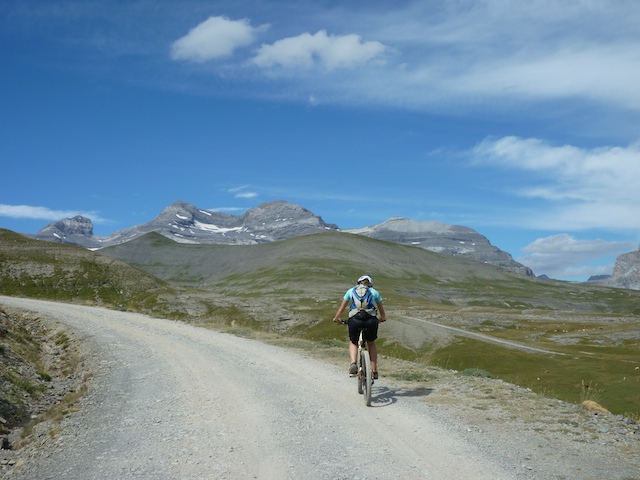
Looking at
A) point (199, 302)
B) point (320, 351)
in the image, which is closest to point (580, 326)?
point (199, 302)

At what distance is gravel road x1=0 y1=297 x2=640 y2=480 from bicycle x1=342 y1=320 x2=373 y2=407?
10.9 inches

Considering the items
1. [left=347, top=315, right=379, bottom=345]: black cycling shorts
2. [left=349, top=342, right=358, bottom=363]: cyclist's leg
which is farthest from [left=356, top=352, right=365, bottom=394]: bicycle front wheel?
[left=347, top=315, right=379, bottom=345]: black cycling shorts

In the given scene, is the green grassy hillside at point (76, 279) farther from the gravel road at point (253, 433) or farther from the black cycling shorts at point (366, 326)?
the black cycling shorts at point (366, 326)

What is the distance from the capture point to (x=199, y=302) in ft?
290

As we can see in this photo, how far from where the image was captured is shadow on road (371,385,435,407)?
15750mm

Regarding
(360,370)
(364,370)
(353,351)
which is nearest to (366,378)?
(364,370)

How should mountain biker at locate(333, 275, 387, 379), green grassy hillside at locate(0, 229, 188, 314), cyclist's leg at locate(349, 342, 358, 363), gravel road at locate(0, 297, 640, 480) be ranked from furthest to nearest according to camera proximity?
green grassy hillside at locate(0, 229, 188, 314) → cyclist's leg at locate(349, 342, 358, 363) → mountain biker at locate(333, 275, 387, 379) → gravel road at locate(0, 297, 640, 480)

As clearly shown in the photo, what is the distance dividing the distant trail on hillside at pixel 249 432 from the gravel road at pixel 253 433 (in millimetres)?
28

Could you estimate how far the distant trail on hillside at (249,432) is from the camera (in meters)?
10.0

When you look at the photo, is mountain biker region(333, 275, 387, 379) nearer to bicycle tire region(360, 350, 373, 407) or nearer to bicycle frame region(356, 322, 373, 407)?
bicycle frame region(356, 322, 373, 407)

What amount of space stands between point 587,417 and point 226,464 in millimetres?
9461

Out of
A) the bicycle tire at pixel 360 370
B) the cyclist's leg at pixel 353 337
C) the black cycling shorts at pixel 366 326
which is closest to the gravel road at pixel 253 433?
the bicycle tire at pixel 360 370

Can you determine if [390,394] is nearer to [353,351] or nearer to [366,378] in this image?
[353,351]

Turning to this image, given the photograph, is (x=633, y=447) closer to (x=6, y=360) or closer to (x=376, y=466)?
(x=376, y=466)
